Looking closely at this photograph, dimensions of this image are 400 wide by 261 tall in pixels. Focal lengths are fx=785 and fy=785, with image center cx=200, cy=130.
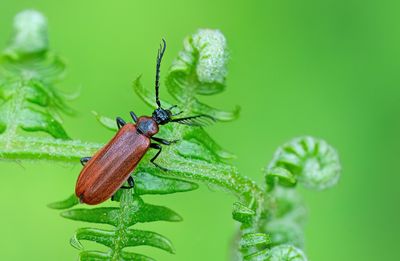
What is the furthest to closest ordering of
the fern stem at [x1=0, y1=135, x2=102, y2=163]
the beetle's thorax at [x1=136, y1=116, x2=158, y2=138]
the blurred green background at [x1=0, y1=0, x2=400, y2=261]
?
the blurred green background at [x1=0, y1=0, x2=400, y2=261]
the beetle's thorax at [x1=136, y1=116, x2=158, y2=138]
the fern stem at [x1=0, y1=135, x2=102, y2=163]

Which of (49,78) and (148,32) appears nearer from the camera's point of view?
(49,78)

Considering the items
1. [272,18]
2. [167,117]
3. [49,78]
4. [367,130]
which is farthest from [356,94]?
[49,78]

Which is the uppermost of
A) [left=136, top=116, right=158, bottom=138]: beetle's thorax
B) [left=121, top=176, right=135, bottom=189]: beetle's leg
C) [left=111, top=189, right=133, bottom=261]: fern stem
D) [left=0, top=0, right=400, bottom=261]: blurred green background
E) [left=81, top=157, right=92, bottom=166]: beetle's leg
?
[left=0, top=0, right=400, bottom=261]: blurred green background

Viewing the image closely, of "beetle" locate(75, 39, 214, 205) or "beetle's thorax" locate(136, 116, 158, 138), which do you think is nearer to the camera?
"beetle" locate(75, 39, 214, 205)

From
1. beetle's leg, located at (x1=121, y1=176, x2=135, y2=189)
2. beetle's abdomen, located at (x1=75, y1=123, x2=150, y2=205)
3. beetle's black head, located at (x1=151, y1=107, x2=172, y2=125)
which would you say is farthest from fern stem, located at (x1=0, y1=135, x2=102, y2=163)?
beetle's black head, located at (x1=151, y1=107, x2=172, y2=125)

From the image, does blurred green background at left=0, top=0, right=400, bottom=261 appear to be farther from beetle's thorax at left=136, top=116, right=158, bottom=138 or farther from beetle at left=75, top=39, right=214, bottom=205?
beetle at left=75, top=39, right=214, bottom=205

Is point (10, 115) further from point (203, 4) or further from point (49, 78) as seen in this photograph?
point (203, 4)

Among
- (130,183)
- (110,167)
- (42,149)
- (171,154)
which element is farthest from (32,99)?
(171,154)
